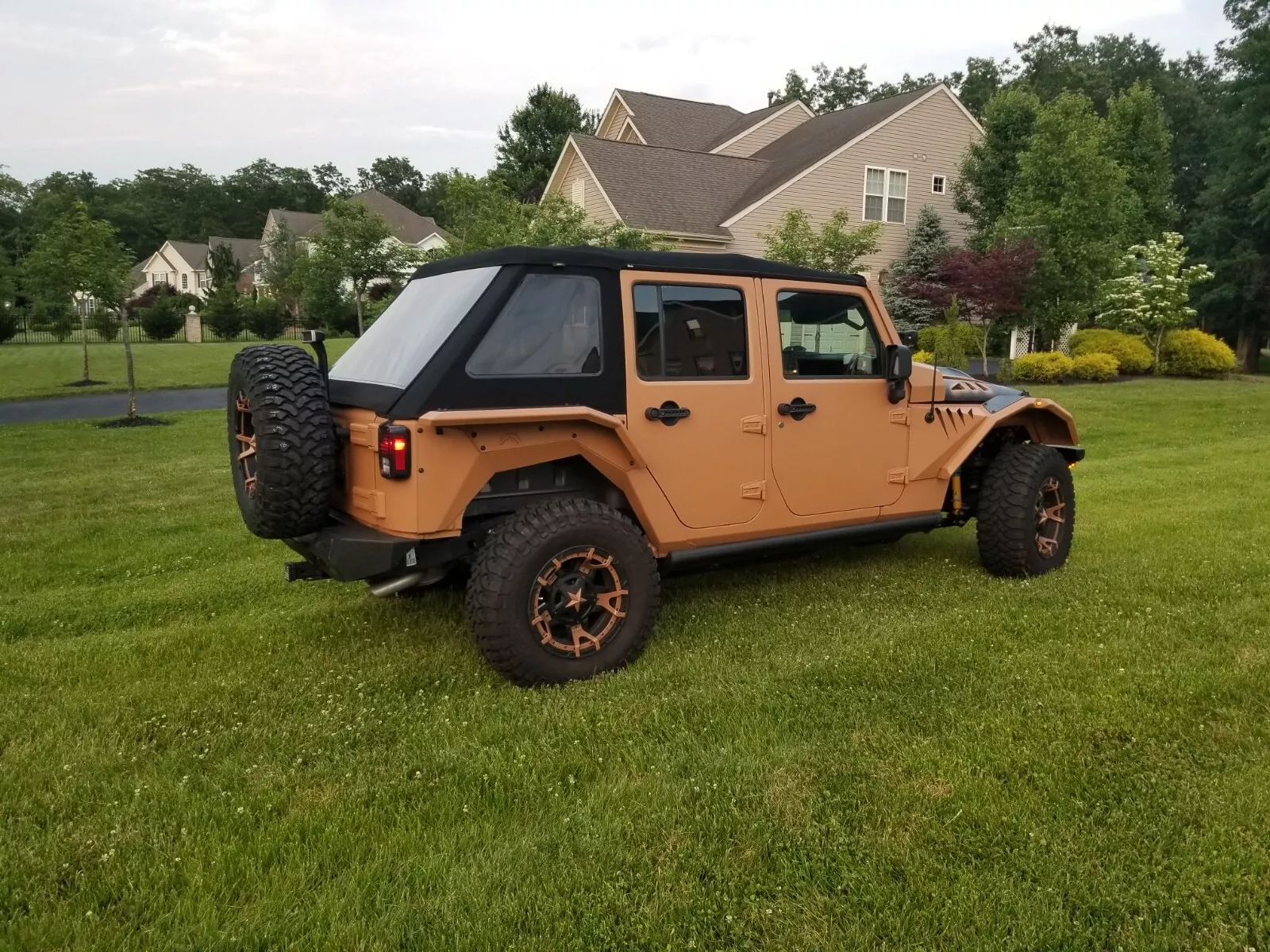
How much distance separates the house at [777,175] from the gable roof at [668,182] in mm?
35

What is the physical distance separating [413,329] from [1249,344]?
38.5 m

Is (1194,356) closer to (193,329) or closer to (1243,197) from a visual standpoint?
(1243,197)

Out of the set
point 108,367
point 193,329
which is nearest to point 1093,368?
point 108,367

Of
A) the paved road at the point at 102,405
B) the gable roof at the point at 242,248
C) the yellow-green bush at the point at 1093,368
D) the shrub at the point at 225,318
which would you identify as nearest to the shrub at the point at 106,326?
the shrub at the point at 225,318

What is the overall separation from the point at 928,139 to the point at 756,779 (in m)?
25.5

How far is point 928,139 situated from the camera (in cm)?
2497

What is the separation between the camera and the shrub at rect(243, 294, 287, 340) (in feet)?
130

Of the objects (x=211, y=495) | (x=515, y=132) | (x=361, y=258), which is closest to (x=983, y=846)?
(x=211, y=495)

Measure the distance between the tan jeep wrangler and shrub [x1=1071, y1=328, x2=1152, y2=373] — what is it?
54.6 feet

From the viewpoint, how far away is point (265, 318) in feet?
130

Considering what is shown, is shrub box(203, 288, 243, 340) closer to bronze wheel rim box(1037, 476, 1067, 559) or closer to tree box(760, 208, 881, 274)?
tree box(760, 208, 881, 274)

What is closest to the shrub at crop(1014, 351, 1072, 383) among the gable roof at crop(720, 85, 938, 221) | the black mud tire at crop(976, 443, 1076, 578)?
the gable roof at crop(720, 85, 938, 221)

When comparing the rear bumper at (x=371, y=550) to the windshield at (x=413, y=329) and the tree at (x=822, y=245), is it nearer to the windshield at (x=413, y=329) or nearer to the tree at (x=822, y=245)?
the windshield at (x=413, y=329)

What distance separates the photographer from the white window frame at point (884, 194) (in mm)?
23906
